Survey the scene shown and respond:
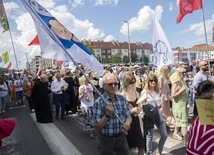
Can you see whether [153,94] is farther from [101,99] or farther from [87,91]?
[87,91]

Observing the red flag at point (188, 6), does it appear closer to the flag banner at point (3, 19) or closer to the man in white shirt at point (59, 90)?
the man in white shirt at point (59, 90)

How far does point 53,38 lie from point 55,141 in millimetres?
3195

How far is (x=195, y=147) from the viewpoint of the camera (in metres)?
1.98

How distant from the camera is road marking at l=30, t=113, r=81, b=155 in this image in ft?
14.6

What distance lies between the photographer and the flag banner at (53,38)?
115 inches

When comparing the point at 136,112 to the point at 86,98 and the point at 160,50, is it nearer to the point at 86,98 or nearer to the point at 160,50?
the point at 86,98

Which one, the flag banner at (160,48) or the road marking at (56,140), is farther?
the flag banner at (160,48)

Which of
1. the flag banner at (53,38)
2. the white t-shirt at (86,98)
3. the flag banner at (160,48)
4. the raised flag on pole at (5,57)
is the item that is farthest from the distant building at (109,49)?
the flag banner at (53,38)

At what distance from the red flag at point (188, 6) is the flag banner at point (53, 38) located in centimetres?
496

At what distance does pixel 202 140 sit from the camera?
1.93 meters

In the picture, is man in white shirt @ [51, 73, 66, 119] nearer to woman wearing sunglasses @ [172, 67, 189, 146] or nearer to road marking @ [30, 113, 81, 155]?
road marking @ [30, 113, 81, 155]

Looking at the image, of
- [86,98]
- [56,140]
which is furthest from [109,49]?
[56,140]

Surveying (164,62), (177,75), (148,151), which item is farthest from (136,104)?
(164,62)

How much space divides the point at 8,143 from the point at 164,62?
5191 millimetres
